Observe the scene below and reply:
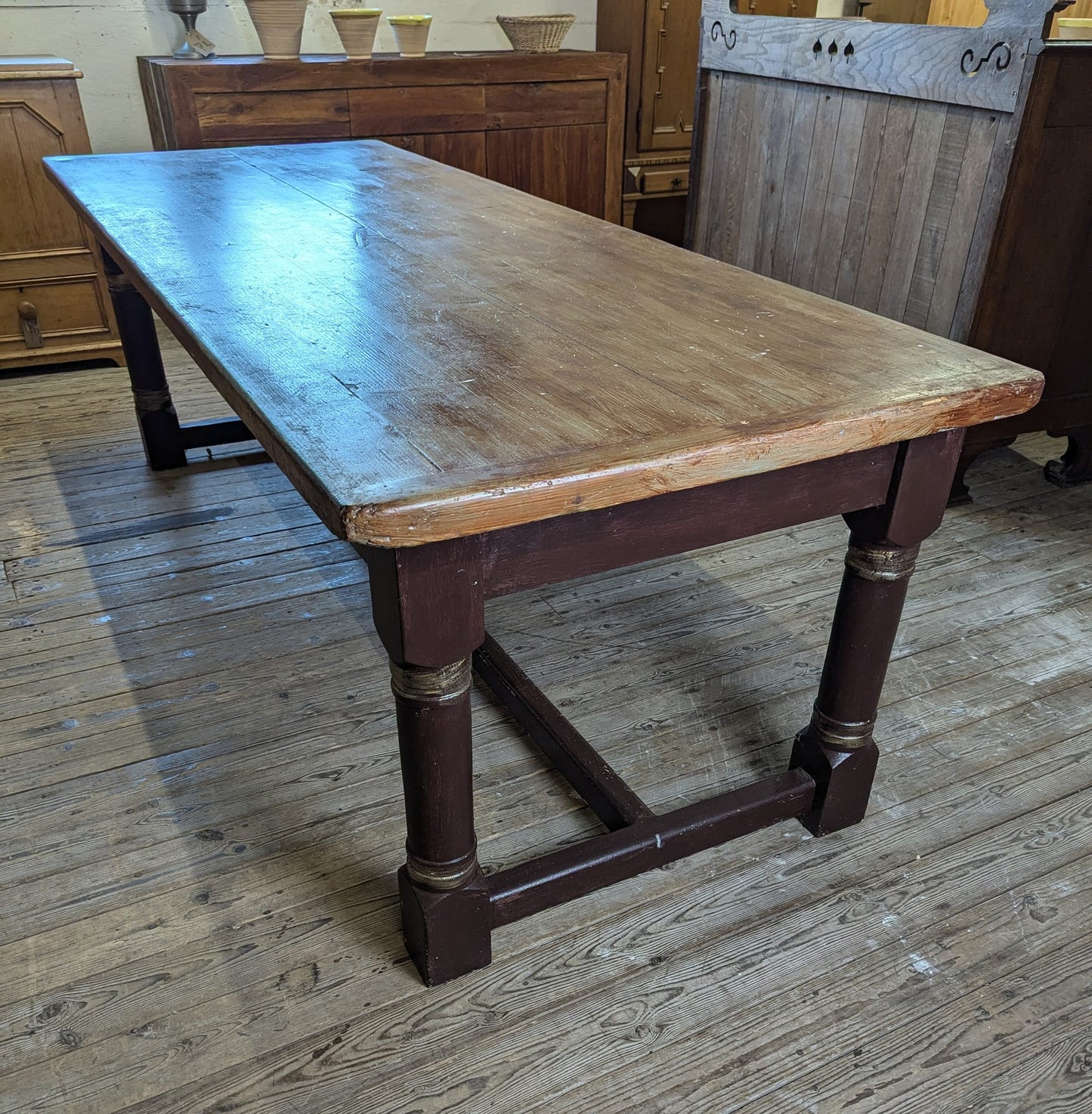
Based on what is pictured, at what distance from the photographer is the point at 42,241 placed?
10.5ft

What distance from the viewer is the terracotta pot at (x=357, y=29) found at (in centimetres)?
364

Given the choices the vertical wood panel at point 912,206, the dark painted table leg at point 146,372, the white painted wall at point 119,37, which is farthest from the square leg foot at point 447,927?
the white painted wall at point 119,37

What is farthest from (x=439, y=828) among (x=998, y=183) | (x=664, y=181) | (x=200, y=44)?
(x=664, y=181)

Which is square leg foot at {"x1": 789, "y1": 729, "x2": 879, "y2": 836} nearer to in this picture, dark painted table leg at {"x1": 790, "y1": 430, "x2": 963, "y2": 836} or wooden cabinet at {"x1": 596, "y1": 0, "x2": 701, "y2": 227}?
dark painted table leg at {"x1": 790, "y1": 430, "x2": 963, "y2": 836}

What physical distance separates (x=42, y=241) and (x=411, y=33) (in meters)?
1.54

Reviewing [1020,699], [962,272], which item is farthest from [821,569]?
[962,272]

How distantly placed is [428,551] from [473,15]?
12.8ft

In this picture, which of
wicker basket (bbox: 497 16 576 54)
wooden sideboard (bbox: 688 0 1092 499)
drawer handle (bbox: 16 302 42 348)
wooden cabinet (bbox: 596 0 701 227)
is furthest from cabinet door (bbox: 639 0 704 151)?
drawer handle (bbox: 16 302 42 348)

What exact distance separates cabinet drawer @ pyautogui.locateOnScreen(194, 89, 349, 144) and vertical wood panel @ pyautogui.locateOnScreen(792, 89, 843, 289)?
1.74m

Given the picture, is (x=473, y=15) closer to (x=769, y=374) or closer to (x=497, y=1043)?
(x=769, y=374)

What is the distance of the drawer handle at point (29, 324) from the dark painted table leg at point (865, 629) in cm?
282

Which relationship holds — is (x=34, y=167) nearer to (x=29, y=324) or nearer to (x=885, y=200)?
(x=29, y=324)

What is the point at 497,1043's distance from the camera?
1252 millimetres

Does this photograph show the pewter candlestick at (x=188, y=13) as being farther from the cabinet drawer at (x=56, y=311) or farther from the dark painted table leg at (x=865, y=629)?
the dark painted table leg at (x=865, y=629)
